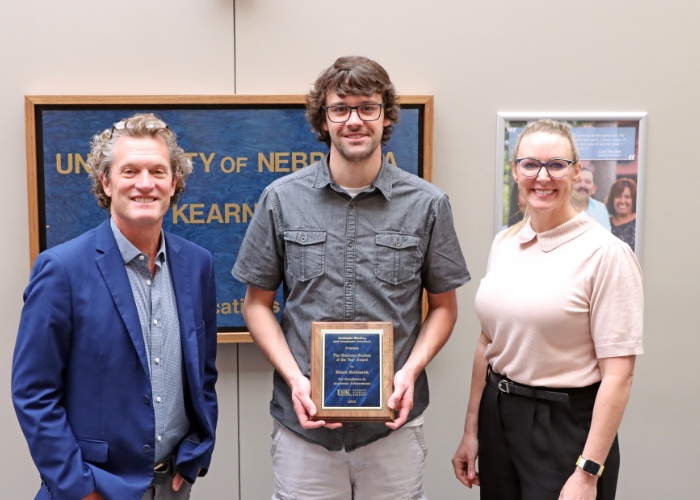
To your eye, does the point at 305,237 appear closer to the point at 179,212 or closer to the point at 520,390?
the point at 520,390

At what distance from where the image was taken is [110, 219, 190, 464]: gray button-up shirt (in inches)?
71.1

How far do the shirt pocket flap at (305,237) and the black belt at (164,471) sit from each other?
0.74m

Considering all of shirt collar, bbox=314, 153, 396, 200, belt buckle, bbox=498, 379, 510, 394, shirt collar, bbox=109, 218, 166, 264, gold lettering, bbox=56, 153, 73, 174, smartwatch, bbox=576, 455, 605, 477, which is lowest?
smartwatch, bbox=576, 455, 605, 477

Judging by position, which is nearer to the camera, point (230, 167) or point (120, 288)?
point (120, 288)

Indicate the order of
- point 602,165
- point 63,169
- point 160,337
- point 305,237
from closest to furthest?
1. point 160,337
2. point 305,237
3. point 63,169
4. point 602,165

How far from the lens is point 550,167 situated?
1.95 m

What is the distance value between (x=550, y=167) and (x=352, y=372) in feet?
2.75

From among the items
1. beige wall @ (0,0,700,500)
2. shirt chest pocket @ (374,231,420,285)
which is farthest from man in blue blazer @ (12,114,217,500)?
beige wall @ (0,0,700,500)

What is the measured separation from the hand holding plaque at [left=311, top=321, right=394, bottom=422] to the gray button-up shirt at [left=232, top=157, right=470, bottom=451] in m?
0.12

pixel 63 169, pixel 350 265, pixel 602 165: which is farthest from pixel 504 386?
pixel 63 169

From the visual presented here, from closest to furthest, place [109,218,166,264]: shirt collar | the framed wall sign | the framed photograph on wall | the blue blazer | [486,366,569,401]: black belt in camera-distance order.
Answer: the blue blazer, [109,218,166,264]: shirt collar, [486,366,569,401]: black belt, the framed wall sign, the framed photograph on wall

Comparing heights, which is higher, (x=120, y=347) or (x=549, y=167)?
(x=549, y=167)

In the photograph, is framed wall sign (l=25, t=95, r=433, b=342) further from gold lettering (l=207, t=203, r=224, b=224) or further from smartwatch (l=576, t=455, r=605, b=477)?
smartwatch (l=576, t=455, r=605, b=477)

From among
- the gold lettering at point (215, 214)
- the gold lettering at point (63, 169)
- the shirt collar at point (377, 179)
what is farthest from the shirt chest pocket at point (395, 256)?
the gold lettering at point (63, 169)
